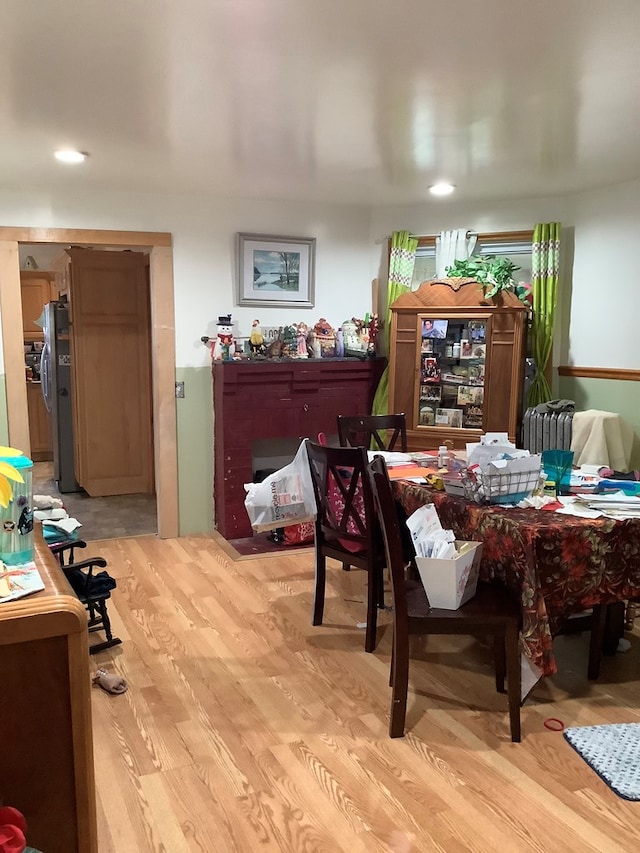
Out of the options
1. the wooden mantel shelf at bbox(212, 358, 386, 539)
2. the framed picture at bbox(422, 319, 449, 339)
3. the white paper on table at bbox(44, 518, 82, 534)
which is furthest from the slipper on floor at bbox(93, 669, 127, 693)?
the framed picture at bbox(422, 319, 449, 339)

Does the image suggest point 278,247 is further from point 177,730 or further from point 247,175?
point 177,730

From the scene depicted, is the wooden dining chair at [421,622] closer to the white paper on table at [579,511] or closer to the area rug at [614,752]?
the area rug at [614,752]

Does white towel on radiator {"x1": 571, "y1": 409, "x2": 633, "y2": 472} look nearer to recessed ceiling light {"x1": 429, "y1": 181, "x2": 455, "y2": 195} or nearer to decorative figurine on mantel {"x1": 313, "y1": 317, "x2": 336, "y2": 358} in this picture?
recessed ceiling light {"x1": 429, "y1": 181, "x2": 455, "y2": 195}

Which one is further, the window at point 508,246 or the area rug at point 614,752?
the window at point 508,246

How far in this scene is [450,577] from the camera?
2.33 metres

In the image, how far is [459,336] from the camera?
4.60 meters

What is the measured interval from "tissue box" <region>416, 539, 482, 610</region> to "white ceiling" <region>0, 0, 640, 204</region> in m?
1.63

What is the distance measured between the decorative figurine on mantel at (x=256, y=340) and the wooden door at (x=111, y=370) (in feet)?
4.76

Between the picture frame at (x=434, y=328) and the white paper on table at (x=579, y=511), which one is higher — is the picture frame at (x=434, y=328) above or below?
above

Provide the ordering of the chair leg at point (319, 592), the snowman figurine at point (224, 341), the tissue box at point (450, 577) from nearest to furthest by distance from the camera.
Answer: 1. the tissue box at point (450, 577)
2. the chair leg at point (319, 592)
3. the snowman figurine at point (224, 341)

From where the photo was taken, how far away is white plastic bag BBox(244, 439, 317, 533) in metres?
3.30

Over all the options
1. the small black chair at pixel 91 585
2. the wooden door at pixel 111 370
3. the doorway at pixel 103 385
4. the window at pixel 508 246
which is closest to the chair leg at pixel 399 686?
the small black chair at pixel 91 585

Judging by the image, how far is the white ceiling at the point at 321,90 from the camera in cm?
195

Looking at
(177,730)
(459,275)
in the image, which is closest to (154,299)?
(459,275)
